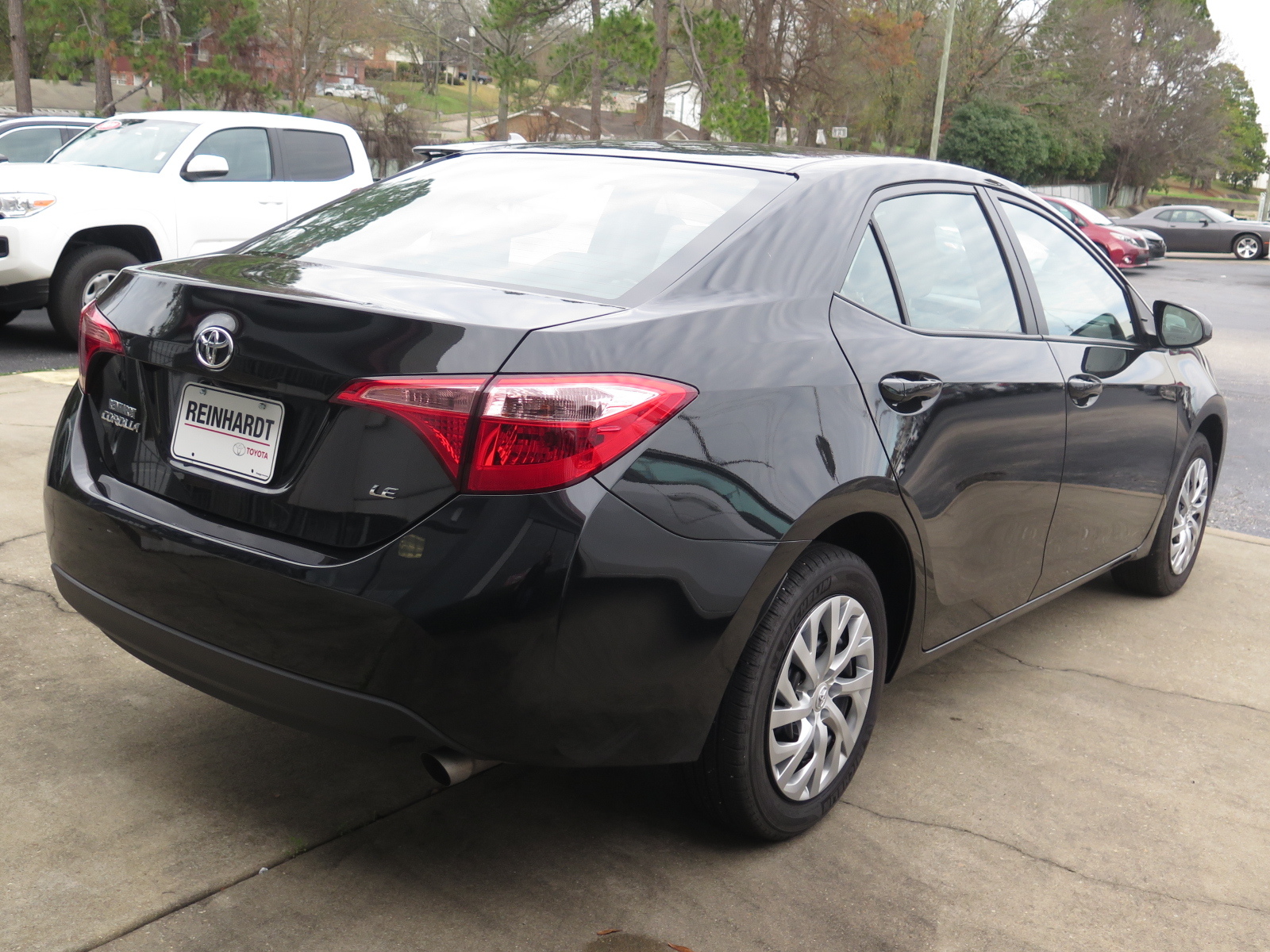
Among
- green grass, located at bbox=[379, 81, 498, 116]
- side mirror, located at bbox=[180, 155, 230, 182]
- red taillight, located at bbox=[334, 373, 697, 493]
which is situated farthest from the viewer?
green grass, located at bbox=[379, 81, 498, 116]

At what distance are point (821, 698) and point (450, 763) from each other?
896mm

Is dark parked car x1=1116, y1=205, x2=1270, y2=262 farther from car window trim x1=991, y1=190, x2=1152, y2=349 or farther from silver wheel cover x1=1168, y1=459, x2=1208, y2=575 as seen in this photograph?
car window trim x1=991, y1=190, x2=1152, y2=349

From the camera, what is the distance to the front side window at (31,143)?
12633mm

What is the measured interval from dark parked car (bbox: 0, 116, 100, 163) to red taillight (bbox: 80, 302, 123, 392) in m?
11.0

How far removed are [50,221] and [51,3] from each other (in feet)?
62.2

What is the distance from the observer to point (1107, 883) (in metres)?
2.79

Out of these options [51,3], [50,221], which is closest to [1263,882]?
[50,221]

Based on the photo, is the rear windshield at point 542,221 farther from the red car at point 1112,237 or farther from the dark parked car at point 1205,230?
the dark parked car at point 1205,230

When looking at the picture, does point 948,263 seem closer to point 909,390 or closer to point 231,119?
point 909,390

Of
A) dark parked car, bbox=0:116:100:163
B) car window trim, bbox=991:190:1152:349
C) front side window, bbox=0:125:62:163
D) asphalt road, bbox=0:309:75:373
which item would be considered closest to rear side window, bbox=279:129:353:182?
asphalt road, bbox=0:309:75:373

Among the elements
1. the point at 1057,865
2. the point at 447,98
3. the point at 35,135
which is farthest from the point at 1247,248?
the point at 447,98

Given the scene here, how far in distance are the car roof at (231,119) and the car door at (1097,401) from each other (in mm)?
7682

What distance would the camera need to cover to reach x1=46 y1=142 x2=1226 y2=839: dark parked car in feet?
7.23

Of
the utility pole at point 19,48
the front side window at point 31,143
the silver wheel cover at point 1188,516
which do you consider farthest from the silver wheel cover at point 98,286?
the utility pole at point 19,48
